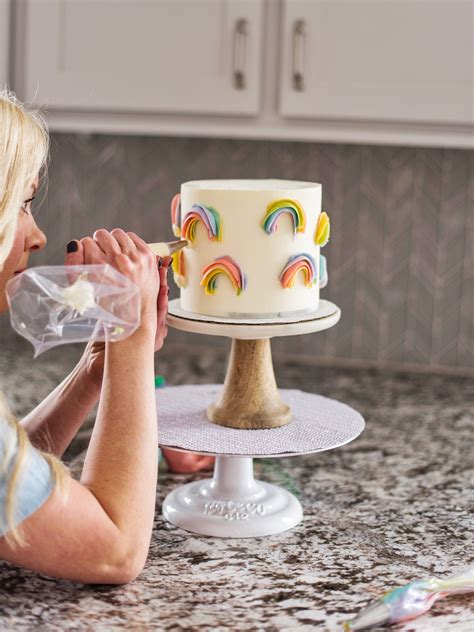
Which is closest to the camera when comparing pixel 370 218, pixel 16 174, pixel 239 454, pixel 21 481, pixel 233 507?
pixel 21 481

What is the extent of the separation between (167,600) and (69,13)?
133 centimetres

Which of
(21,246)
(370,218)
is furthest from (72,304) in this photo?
(370,218)

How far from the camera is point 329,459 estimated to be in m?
1.64

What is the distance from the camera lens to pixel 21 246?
1.15 m

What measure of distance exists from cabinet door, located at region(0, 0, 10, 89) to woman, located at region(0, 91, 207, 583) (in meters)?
0.96

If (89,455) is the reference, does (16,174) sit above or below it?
above

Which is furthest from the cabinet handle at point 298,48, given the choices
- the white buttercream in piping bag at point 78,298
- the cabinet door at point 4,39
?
the white buttercream in piping bag at point 78,298

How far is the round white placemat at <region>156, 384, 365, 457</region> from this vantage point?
4.05ft

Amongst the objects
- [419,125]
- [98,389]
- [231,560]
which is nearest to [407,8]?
[419,125]

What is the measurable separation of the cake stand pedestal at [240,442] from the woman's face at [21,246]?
8.0 inches

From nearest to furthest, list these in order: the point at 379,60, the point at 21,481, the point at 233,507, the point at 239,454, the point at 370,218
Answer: the point at 21,481
the point at 239,454
the point at 233,507
the point at 379,60
the point at 370,218

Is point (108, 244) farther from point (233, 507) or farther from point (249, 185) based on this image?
point (233, 507)

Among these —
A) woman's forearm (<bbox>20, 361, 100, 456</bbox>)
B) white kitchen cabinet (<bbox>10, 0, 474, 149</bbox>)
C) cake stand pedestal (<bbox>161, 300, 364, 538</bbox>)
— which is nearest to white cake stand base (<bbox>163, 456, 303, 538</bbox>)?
cake stand pedestal (<bbox>161, 300, 364, 538</bbox>)

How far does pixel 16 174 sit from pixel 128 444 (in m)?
0.32
